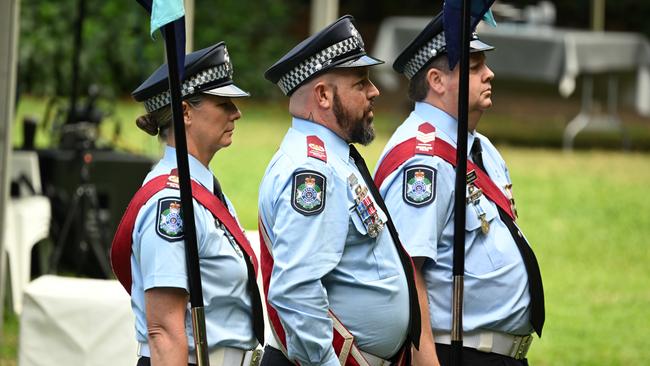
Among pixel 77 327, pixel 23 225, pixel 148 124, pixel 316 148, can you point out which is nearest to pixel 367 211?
pixel 316 148

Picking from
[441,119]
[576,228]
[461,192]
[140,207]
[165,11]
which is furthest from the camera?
[576,228]

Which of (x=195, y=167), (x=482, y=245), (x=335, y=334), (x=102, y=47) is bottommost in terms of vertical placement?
(x=335, y=334)

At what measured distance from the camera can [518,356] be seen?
4.54 m

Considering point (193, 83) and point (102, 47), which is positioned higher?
point (102, 47)

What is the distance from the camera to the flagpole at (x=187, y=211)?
11.8 ft

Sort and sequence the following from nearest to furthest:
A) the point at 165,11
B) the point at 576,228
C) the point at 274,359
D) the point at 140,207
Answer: the point at 165,11 → the point at 140,207 → the point at 274,359 → the point at 576,228

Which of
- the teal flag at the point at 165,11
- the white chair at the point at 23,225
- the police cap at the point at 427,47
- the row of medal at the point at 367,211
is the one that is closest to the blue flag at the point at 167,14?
the teal flag at the point at 165,11

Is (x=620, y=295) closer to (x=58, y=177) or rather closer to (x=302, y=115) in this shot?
(x=58, y=177)

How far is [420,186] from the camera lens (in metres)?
4.29

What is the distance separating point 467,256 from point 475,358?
0.33 meters

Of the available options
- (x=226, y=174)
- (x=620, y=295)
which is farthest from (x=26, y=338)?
(x=226, y=174)

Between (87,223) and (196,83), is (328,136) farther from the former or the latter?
(87,223)

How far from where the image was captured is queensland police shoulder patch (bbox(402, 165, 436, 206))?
427 centimetres

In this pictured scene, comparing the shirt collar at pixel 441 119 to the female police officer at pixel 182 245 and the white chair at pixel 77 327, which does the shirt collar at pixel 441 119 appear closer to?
the female police officer at pixel 182 245
